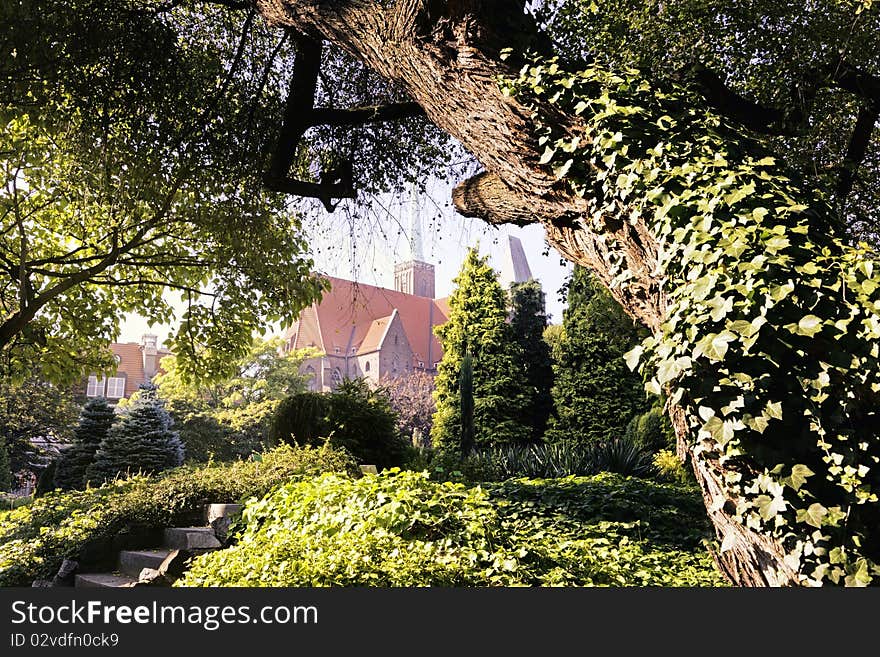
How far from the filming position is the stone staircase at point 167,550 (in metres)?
4.79

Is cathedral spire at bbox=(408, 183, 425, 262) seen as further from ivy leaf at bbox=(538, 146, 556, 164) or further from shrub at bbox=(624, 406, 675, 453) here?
shrub at bbox=(624, 406, 675, 453)

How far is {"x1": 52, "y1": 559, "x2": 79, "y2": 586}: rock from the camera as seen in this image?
512cm

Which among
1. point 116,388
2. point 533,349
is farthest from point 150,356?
point 533,349

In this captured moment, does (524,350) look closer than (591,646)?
No

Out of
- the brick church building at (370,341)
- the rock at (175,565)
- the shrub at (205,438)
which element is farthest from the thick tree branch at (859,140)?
the brick church building at (370,341)

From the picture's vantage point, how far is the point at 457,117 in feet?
11.1

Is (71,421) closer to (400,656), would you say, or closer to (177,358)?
(177,358)

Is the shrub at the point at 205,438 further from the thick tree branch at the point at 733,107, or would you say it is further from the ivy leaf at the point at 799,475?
the ivy leaf at the point at 799,475

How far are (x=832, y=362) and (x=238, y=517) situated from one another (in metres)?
4.10

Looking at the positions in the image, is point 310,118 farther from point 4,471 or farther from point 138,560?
point 4,471

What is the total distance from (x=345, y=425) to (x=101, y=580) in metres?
3.50

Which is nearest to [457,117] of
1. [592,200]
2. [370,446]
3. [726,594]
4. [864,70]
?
[592,200]

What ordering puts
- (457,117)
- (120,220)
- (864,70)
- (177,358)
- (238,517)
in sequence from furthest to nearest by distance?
(177,358)
(120,220)
(864,70)
(238,517)
(457,117)

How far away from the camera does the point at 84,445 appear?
48.2 ft
